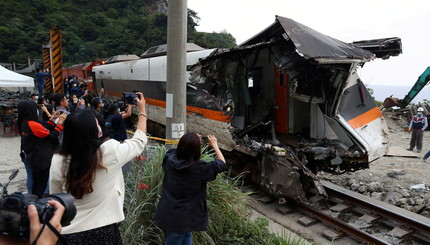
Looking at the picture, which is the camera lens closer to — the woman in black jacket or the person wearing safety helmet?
the woman in black jacket

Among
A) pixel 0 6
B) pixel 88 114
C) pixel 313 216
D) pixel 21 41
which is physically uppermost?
pixel 0 6

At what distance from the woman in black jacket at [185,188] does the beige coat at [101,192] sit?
601 mm

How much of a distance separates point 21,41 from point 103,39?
35.6 ft

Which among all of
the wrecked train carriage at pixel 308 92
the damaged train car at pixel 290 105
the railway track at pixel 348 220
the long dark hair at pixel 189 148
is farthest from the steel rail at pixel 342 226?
the long dark hair at pixel 189 148

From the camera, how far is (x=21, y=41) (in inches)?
1702

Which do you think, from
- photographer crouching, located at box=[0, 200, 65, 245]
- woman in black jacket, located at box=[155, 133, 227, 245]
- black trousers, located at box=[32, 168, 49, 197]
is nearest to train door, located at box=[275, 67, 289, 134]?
woman in black jacket, located at box=[155, 133, 227, 245]

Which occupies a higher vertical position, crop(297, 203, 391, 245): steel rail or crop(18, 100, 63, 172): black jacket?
crop(18, 100, 63, 172): black jacket

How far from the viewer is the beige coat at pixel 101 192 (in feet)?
7.23

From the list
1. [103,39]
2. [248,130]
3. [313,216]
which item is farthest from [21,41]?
[313,216]

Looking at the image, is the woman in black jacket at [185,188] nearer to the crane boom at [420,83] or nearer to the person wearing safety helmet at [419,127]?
the person wearing safety helmet at [419,127]

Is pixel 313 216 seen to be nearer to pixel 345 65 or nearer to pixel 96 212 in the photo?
pixel 345 65

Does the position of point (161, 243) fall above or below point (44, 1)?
below

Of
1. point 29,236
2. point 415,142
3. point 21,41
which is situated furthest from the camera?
point 21,41

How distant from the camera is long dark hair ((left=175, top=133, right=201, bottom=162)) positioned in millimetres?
2799
